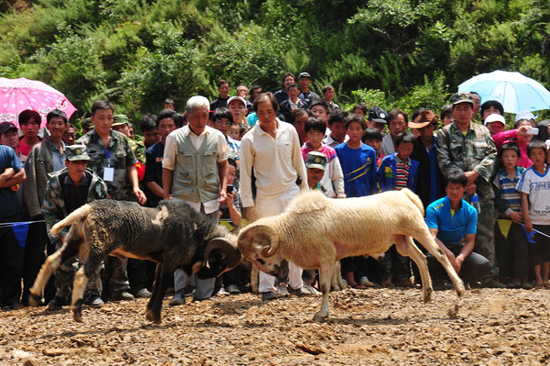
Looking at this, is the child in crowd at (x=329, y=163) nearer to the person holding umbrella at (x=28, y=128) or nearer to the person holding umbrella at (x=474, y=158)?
the person holding umbrella at (x=474, y=158)

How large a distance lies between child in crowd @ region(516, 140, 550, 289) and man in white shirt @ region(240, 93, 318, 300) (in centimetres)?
379

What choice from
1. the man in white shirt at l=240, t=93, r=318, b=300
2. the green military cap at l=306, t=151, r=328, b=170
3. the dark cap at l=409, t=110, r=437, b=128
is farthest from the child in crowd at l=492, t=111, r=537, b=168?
the man in white shirt at l=240, t=93, r=318, b=300

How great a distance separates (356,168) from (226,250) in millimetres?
2950

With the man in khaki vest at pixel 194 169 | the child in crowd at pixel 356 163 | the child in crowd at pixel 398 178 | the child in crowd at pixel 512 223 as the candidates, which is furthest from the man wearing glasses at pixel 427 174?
the man in khaki vest at pixel 194 169

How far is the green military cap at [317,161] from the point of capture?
29.3ft

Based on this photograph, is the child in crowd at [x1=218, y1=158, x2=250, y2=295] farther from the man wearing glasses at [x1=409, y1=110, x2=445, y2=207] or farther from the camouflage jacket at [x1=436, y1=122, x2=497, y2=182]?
the camouflage jacket at [x1=436, y1=122, x2=497, y2=182]

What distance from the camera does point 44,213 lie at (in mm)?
8641

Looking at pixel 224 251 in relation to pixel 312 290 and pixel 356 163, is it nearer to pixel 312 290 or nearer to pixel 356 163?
pixel 312 290

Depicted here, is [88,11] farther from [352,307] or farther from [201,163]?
[352,307]

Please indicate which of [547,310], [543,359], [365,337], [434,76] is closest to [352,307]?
[365,337]

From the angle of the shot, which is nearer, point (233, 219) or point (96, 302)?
point (96, 302)

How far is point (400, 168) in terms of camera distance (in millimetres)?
A: 9938

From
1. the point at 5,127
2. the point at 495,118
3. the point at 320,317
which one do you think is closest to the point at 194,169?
the point at 320,317

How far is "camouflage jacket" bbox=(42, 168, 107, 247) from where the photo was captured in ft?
28.0
